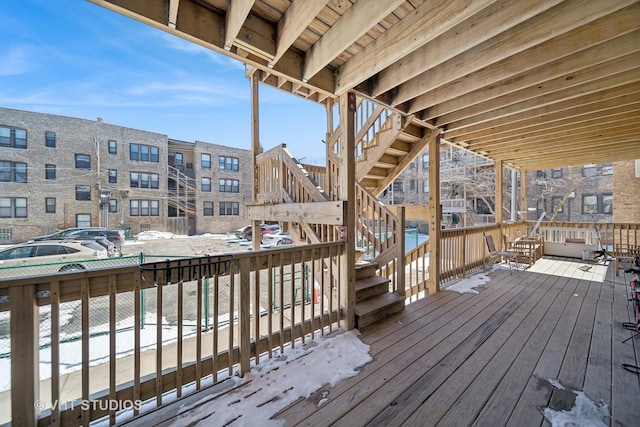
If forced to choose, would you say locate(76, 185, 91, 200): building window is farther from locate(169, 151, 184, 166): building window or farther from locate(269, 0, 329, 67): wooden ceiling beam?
locate(269, 0, 329, 67): wooden ceiling beam

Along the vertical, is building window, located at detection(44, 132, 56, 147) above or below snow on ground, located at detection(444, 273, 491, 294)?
above

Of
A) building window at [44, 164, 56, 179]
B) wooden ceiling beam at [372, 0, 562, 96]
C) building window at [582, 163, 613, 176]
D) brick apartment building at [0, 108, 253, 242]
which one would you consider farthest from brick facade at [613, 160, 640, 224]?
building window at [44, 164, 56, 179]

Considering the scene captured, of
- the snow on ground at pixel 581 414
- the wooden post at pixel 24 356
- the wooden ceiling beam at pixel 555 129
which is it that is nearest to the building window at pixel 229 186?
the wooden ceiling beam at pixel 555 129

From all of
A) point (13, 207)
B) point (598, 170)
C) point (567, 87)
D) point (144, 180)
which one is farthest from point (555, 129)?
point (13, 207)

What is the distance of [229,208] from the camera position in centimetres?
2273

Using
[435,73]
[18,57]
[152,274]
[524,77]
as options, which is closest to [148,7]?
[152,274]

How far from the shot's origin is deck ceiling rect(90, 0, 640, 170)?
1.85 meters

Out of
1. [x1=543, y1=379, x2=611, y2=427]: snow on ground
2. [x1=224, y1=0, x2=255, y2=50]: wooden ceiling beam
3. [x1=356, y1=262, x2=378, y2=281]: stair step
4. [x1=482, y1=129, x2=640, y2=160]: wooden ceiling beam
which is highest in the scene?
[x1=224, y1=0, x2=255, y2=50]: wooden ceiling beam

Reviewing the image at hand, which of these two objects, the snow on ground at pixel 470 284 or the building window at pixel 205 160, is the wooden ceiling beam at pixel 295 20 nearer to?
the snow on ground at pixel 470 284

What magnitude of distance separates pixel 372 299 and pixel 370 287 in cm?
15

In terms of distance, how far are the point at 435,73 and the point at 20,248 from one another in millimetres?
12487

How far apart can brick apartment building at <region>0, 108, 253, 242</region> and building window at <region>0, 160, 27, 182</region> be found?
4 centimetres

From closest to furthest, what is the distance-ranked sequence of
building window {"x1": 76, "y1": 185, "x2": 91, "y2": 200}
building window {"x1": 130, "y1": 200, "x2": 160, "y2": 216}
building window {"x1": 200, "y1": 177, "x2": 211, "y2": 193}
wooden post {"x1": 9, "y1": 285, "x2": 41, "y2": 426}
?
wooden post {"x1": 9, "y1": 285, "x2": 41, "y2": 426} → building window {"x1": 76, "y1": 185, "x2": 91, "y2": 200} → building window {"x1": 130, "y1": 200, "x2": 160, "y2": 216} → building window {"x1": 200, "y1": 177, "x2": 211, "y2": 193}

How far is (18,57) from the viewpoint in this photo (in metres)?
14.4
